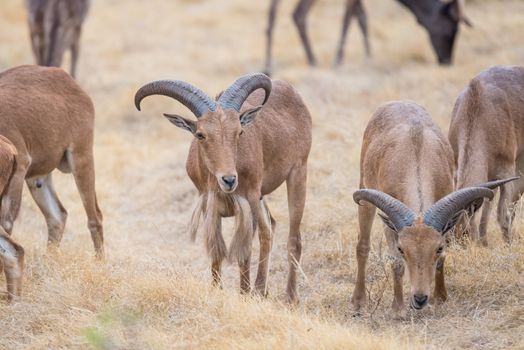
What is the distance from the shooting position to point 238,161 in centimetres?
685

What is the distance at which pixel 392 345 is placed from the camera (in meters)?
5.42

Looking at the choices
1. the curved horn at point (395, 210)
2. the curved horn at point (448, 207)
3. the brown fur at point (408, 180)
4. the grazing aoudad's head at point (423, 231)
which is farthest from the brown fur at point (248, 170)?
the curved horn at point (448, 207)

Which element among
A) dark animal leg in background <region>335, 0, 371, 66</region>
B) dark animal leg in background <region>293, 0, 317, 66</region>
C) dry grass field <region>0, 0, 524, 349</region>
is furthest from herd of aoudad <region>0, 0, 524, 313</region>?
dark animal leg in background <region>293, 0, 317, 66</region>

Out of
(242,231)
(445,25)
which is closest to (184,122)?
(242,231)

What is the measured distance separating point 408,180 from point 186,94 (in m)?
1.68

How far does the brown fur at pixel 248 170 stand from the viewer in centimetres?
672

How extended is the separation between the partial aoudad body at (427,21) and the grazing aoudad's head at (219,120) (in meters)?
8.62

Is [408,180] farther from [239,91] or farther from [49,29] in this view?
[49,29]

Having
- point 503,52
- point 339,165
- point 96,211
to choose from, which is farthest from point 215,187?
point 503,52

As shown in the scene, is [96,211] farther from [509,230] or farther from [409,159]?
[509,230]

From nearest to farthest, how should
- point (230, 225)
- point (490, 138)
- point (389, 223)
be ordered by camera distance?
point (389, 223)
point (490, 138)
point (230, 225)

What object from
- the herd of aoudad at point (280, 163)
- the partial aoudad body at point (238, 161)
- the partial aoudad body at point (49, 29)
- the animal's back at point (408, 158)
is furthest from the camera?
the partial aoudad body at point (49, 29)

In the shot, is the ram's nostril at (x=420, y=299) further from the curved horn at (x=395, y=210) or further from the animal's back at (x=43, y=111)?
the animal's back at (x=43, y=111)

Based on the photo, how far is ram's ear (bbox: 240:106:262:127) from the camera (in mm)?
6891
